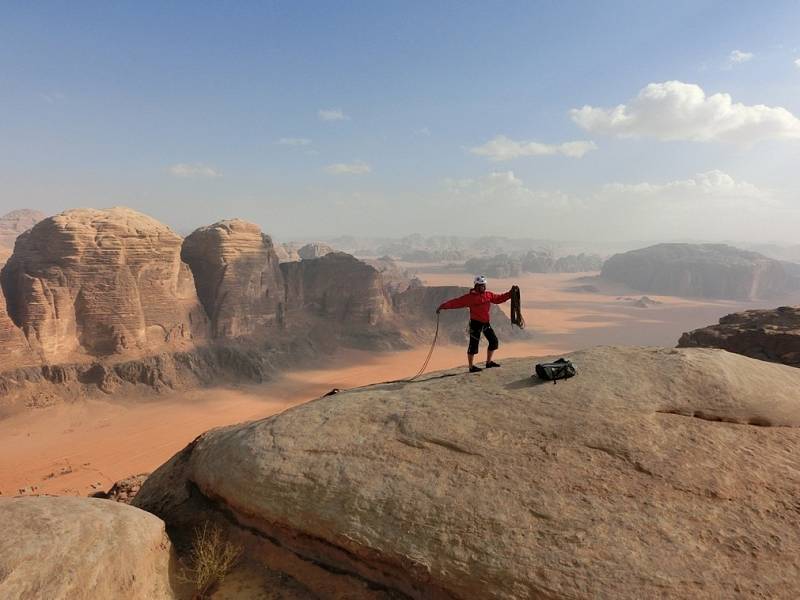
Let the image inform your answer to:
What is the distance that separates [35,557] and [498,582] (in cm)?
442

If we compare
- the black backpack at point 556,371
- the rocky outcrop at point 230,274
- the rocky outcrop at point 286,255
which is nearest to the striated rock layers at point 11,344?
the rocky outcrop at point 230,274

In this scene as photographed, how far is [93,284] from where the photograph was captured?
21.7 meters

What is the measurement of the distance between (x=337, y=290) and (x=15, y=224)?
332ft

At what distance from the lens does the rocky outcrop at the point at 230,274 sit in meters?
27.6

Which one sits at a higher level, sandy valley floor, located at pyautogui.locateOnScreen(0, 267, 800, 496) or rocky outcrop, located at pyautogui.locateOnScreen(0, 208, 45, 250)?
rocky outcrop, located at pyautogui.locateOnScreen(0, 208, 45, 250)

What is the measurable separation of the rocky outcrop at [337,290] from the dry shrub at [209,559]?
96.5 ft

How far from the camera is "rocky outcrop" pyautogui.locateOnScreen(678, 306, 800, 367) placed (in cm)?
1320

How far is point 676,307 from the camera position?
66.0 metres

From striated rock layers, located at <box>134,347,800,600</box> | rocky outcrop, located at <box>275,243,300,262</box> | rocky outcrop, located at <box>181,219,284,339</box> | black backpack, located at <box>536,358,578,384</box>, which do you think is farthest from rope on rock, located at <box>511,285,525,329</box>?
rocky outcrop, located at <box>275,243,300,262</box>

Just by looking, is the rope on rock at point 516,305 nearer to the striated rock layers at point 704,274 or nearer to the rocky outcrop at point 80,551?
the rocky outcrop at point 80,551

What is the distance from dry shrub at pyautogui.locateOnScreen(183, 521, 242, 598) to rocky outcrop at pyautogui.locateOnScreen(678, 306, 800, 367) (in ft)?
50.7

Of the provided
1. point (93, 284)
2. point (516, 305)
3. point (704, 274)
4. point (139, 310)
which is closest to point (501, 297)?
point (516, 305)

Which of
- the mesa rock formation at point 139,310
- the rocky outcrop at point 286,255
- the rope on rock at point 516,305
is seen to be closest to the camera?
the rope on rock at point 516,305

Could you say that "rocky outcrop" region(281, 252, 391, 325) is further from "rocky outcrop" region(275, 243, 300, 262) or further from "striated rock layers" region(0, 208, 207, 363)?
"rocky outcrop" region(275, 243, 300, 262)
